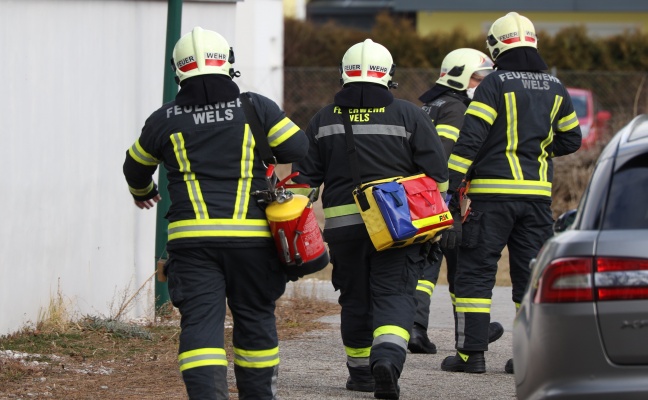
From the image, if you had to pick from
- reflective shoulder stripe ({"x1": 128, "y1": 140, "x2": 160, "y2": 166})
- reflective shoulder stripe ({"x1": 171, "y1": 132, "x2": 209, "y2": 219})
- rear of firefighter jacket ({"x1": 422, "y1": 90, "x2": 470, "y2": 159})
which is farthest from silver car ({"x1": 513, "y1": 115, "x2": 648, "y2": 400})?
rear of firefighter jacket ({"x1": 422, "y1": 90, "x2": 470, "y2": 159})

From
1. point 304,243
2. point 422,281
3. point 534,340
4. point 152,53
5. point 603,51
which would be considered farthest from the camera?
point 603,51

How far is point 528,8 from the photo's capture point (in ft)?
104

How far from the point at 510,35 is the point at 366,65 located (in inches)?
51.2

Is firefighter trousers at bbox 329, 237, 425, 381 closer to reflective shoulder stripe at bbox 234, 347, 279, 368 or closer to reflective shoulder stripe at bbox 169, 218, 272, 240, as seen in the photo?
reflective shoulder stripe at bbox 234, 347, 279, 368

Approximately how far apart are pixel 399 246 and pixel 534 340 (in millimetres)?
2168

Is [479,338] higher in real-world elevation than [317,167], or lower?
lower

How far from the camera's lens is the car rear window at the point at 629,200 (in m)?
4.29

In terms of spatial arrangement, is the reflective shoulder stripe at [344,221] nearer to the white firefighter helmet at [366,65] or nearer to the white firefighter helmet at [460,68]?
the white firefighter helmet at [366,65]

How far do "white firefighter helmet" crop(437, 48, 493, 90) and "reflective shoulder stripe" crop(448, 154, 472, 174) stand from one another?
A: 1062 millimetres

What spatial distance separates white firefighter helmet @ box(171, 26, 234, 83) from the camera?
559 centimetres

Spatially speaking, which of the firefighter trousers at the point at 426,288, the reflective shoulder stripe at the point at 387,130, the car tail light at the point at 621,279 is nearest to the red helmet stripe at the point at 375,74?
the reflective shoulder stripe at the point at 387,130

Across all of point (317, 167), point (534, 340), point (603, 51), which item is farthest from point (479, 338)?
point (603, 51)

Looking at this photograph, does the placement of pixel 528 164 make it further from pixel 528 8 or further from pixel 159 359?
pixel 528 8

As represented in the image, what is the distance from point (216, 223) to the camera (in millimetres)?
5465
